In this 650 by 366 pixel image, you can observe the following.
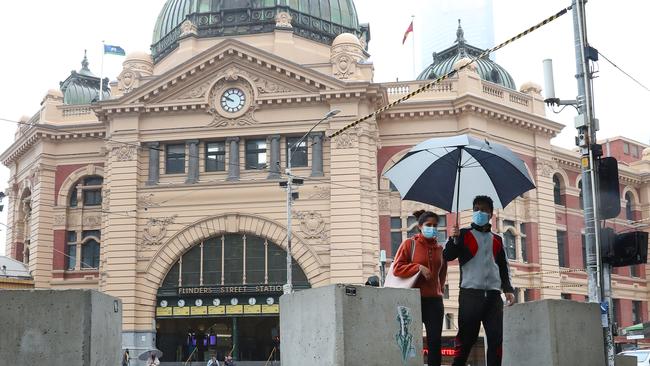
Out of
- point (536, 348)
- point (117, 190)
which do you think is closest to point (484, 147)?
point (536, 348)

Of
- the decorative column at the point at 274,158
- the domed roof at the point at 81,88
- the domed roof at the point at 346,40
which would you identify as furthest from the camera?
the domed roof at the point at 81,88

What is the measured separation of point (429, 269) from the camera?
10.3 m

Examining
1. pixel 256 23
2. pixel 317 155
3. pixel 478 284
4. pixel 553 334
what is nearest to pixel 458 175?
pixel 478 284

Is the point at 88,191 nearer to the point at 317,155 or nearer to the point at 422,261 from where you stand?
the point at 317,155

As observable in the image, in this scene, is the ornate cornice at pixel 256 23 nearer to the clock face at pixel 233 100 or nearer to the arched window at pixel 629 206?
the clock face at pixel 233 100

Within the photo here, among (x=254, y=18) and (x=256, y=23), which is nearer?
(x=256, y=23)

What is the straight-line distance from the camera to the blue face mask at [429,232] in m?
10.3

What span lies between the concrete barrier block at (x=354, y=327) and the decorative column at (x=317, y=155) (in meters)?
31.2

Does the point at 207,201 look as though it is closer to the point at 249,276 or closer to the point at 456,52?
the point at 249,276

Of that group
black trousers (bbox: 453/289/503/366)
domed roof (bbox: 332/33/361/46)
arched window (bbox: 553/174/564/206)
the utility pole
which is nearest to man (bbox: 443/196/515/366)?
black trousers (bbox: 453/289/503/366)

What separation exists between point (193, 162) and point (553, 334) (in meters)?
33.1

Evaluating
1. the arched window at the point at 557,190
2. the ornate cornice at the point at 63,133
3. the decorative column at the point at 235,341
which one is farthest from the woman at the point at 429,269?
the arched window at the point at 557,190

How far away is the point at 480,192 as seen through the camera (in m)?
11.8

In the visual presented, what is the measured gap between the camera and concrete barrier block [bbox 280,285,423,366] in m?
9.02
